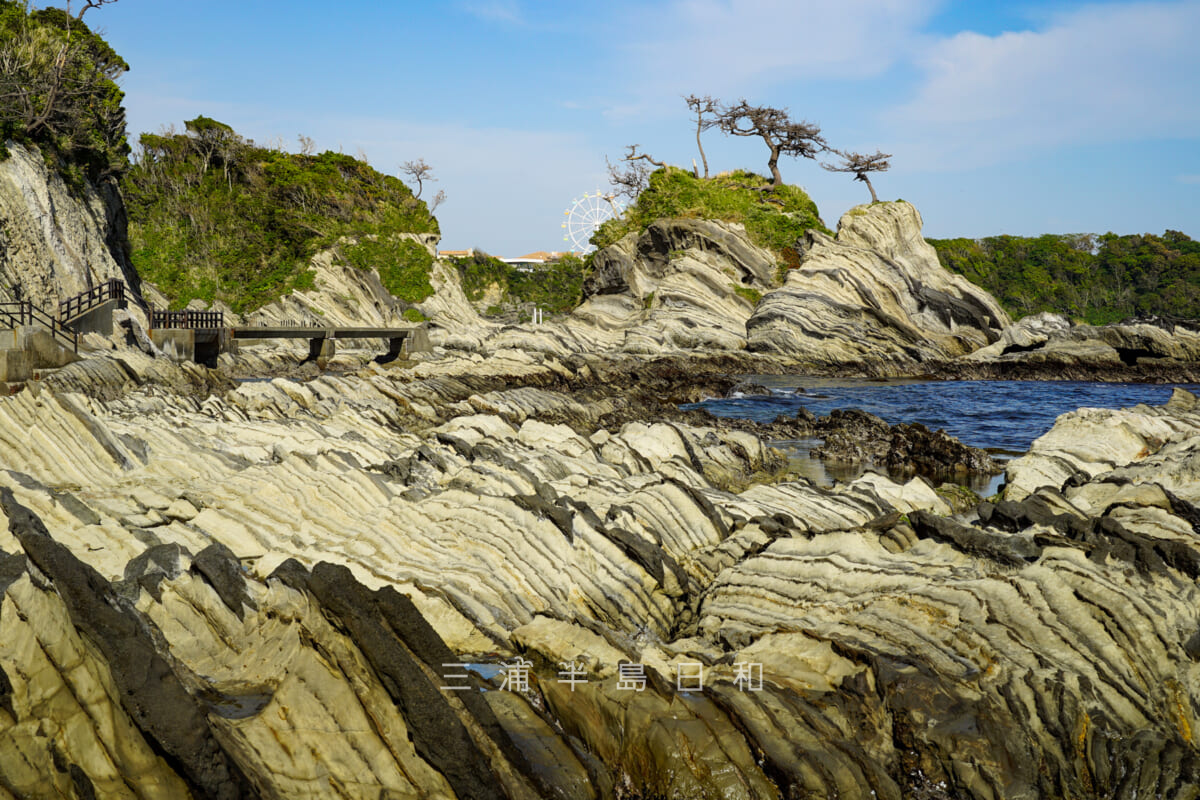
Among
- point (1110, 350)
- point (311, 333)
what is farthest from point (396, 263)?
point (1110, 350)

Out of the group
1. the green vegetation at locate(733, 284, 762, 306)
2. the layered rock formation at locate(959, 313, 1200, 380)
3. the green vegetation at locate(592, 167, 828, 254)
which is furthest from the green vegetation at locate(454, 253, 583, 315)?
the layered rock formation at locate(959, 313, 1200, 380)

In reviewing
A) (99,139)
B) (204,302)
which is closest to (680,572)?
(99,139)

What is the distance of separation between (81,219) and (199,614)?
117ft

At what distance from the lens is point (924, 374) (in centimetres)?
4053

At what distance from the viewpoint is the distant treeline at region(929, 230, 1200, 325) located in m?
73.2

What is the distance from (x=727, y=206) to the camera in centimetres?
5338

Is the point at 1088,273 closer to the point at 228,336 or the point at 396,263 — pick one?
the point at 396,263

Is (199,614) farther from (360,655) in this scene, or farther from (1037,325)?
(1037,325)

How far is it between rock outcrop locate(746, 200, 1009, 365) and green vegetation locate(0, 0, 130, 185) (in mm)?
31862

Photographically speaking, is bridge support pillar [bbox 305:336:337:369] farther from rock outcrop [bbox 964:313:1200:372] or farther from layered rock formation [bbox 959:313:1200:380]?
rock outcrop [bbox 964:313:1200:372]

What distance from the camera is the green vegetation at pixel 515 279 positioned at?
78125mm

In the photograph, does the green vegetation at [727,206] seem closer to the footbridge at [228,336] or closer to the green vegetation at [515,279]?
the footbridge at [228,336]

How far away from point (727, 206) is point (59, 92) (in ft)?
118

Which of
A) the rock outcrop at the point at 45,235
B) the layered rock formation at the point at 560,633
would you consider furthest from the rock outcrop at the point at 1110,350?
the rock outcrop at the point at 45,235
